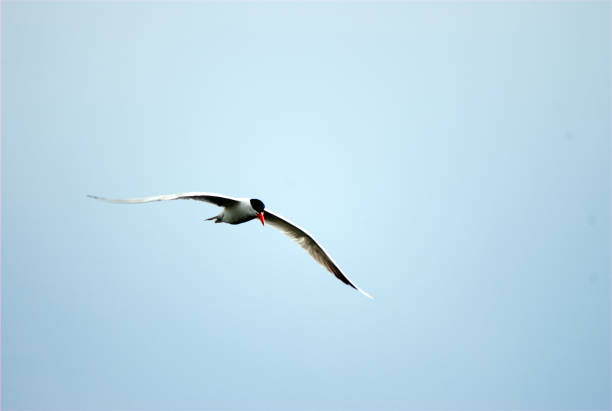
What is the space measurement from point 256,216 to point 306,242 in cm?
212

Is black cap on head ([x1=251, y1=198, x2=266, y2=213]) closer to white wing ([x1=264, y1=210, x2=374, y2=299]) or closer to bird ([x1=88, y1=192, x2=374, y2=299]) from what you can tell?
bird ([x1=88, y1=192, x2=374, y2=299])

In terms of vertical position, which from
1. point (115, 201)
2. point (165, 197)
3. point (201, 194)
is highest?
point (201, 194)

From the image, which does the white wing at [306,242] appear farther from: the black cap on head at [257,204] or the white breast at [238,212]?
the white breast at [238,212]

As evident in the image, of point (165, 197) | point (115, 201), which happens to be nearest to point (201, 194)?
point (165, 197)

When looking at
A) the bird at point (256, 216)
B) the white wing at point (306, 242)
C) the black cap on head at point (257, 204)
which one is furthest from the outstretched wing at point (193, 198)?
the white wing at point (306, 242)

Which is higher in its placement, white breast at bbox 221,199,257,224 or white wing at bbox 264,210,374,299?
white wing at bbox 264,210,374,299

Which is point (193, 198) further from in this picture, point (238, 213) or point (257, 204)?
point (257, 204)

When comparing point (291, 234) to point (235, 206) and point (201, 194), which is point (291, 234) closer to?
point (235, 206)

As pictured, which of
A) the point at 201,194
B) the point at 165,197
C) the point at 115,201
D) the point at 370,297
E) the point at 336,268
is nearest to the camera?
the point at 115,201

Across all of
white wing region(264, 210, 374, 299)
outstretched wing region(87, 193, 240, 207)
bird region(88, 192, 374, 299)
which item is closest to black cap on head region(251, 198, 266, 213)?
bird region(88, 192, 374, 299)

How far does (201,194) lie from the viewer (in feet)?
45.9

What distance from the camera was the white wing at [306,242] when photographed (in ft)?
56.0

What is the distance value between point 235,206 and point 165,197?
130 inches

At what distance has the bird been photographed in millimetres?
13875
